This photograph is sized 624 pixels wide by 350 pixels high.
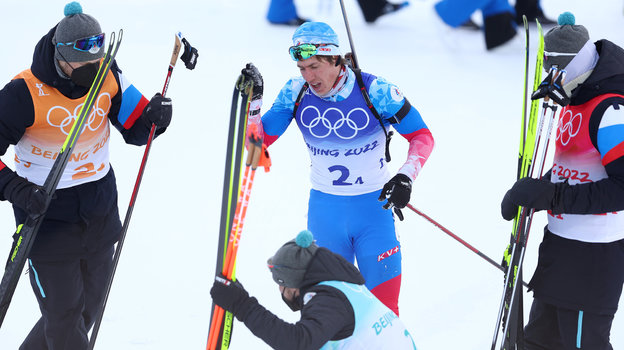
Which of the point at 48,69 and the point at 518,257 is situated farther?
the point at 518,257

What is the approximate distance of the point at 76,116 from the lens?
8.98 feet

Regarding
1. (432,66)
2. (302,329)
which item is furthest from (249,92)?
(432,66)

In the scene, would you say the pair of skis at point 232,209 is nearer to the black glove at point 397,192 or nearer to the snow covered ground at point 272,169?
the black glove at point 397,192

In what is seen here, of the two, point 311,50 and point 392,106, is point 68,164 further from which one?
point 392,106

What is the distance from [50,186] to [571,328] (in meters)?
1.89

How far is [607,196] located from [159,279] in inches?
90.3

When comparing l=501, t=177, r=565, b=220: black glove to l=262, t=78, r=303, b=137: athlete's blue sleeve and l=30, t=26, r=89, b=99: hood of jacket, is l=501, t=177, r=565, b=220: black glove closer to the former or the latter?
l=262, t=78, r=303, b=137: athlete's blue sleeve

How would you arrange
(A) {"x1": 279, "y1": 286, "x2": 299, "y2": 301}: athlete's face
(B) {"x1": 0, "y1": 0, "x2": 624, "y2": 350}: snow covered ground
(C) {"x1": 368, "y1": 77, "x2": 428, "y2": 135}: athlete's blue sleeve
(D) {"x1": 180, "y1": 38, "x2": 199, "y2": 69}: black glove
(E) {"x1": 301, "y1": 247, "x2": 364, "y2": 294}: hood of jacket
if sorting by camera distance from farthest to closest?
(B) {"x1": 0, "y1": 0, "x2": 624, "y2": 350}: snow covered ground
(D) {"x1": 180, "y1": 38, "x2": 199, "y2": 69}: black glove
(C) {"x1": 368, "y1": 77, "x2": 428, "y2": 135}: athlete's blue sleeve
(A) {"x1": 279, "y1": 286, "x2": 299, "y2": 301}: athlete's face
(E) {"x1": 301, "y1": 247, "x2": 364, "y2": 294}: hood of jacket

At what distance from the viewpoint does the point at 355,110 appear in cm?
287

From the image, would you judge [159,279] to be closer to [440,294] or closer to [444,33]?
[440,294]

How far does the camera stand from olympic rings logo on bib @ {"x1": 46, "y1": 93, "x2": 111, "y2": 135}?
2.70 meters

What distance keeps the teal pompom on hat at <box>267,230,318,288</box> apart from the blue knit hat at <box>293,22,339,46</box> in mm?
888

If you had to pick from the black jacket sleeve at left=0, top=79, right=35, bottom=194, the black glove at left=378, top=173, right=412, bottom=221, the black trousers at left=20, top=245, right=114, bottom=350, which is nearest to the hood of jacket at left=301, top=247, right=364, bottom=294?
the black glove at left=378, top=173, right=412, bottom=221

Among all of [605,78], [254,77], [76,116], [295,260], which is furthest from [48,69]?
[605,78]
